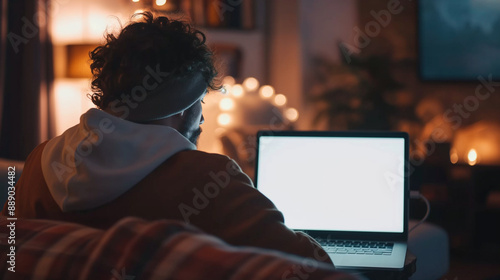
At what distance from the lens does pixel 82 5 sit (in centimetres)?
437

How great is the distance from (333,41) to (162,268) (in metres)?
4.75

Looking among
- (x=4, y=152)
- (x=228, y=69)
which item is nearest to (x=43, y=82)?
(x=4, y=152)

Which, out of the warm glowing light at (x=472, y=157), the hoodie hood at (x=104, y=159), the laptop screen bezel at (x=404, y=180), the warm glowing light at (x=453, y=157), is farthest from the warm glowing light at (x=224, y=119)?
the hoodie hood at (x=104, y=159)

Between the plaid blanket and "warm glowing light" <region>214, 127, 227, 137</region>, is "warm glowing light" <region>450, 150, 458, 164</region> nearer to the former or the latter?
"warm glowing light" <region>214, 127, 227, 137</region>

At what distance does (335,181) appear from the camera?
1604 mm

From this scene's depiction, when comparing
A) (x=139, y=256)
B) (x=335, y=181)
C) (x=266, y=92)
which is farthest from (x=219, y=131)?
(x=139, y=256)

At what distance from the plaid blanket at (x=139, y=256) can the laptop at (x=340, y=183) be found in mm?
925

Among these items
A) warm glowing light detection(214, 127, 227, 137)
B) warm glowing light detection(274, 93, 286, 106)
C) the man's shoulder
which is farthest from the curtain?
the man's shoulder

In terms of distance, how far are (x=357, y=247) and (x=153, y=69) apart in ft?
2.20

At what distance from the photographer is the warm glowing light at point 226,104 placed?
4395 millimetres

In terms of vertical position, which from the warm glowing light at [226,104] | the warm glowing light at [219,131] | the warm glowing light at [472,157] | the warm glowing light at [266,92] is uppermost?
the warm glowing light at [266,92]

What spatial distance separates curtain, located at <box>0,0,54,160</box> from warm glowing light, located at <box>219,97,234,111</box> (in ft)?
4.03

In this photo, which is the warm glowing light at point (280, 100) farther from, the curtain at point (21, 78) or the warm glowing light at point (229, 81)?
the curtain at point (21, 78)

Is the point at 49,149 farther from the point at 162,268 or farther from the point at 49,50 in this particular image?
the point at 49,50
